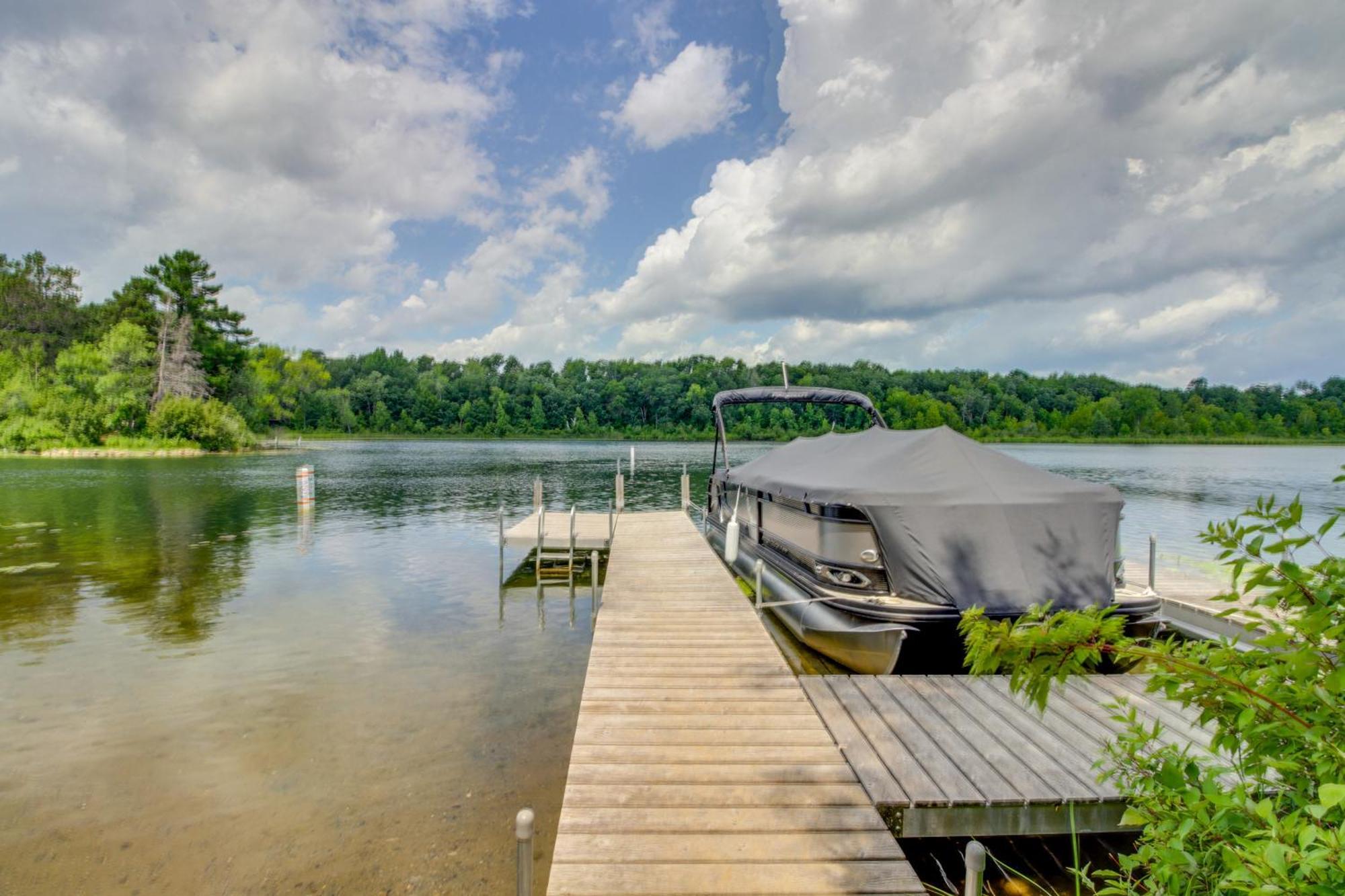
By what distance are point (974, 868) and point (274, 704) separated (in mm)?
6992

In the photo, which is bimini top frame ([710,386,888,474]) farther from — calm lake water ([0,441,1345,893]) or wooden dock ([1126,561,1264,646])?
wooden dock ([1126,561,1264,646])

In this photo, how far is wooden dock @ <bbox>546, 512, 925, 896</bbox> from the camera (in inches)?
124

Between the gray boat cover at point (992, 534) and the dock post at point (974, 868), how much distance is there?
12.0 feet

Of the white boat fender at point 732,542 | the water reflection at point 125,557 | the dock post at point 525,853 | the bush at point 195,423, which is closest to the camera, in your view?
the dock post at point 525,853

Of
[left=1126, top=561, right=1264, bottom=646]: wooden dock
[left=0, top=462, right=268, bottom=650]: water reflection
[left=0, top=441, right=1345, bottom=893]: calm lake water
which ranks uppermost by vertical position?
[left=1126, top=561, right=1264, bottom=646]: wooden dock

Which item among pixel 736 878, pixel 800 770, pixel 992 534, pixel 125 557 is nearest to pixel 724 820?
pixel 736 878

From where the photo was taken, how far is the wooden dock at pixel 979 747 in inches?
145

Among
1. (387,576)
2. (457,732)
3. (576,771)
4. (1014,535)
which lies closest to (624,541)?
(387,576)

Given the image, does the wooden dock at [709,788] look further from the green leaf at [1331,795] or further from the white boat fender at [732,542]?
the white boat fender at [732,542]

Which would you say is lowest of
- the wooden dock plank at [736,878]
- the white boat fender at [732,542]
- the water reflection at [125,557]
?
the water reflection at [125,557]

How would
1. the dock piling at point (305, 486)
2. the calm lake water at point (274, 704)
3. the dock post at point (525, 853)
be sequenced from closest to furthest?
the dock post at point (525, 853)
the calm lake water at point (274, 704)
the dock piling at point (305, 486)

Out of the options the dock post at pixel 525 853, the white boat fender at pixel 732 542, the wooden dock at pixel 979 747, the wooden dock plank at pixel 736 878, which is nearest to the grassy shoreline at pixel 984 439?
the white boat fender at pixel 732 542

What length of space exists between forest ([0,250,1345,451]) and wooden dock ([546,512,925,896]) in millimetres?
51107

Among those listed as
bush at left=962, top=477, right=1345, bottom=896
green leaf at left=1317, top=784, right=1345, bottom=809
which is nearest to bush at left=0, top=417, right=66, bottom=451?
bush at left=962, top=477, right=1345, bottom=896
